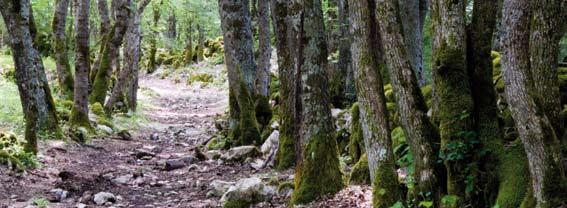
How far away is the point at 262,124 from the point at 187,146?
228cm

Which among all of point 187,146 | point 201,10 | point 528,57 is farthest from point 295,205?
point 201,10

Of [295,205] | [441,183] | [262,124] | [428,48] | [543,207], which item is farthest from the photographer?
[428,48]

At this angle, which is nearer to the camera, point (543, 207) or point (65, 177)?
point (543, 207)

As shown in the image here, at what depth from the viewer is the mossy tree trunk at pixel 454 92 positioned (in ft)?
17.3

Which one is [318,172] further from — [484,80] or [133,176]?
[133,176]

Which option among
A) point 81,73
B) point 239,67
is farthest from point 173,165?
point 81,73

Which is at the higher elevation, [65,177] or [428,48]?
[428,48]

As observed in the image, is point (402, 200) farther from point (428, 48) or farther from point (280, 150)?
point (428, 48)

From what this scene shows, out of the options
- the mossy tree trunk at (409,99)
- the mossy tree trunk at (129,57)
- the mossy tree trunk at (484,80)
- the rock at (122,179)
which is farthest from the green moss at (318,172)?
the mossy tree trunk at (129,57)

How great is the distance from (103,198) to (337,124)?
13.9 ft

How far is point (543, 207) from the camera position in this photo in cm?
436

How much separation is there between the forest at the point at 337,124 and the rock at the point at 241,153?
34 millimetres

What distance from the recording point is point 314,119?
6996 millimetres

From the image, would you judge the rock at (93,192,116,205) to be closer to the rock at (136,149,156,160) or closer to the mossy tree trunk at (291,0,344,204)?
the mossy tree trunk at (291,0,344,204)
